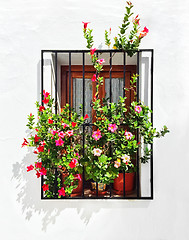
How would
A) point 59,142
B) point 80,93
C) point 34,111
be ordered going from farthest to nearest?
point 80,93 < point 34,111 < point 59,142

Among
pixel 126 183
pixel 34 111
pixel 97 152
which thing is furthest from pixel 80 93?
pixel 126 183

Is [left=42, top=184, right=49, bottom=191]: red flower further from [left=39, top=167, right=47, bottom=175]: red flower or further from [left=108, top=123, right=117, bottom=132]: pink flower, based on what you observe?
[left=108, top=123, right=117, bottom=132]: pink flower

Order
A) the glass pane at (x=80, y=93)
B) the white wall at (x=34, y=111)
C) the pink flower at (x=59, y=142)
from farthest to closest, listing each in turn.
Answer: the glass pane at (x=80, y=93) < the white wall at (x=34, y=111) < the pink flower at (x=59, y=142)

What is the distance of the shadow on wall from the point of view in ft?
6.56

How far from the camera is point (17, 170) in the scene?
2023 mm

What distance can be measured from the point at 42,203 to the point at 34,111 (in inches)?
32.7

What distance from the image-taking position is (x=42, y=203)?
2.01 meters

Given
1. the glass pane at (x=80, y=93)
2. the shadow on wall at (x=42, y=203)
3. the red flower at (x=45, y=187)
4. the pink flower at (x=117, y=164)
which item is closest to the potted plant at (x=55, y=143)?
the red flower at (x=45, y=187)

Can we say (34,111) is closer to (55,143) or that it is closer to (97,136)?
(55,143)

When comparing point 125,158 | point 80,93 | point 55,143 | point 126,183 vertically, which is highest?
point 80,93

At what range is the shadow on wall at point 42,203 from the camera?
200 cm

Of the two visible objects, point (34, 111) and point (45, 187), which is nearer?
point (45, 187)

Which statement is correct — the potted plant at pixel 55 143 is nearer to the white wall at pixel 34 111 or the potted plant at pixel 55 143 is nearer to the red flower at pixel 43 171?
the red flower at pixel 43 171

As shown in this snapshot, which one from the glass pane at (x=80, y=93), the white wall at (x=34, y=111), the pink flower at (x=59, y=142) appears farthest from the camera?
the glass pane at (x=80, y=93)
